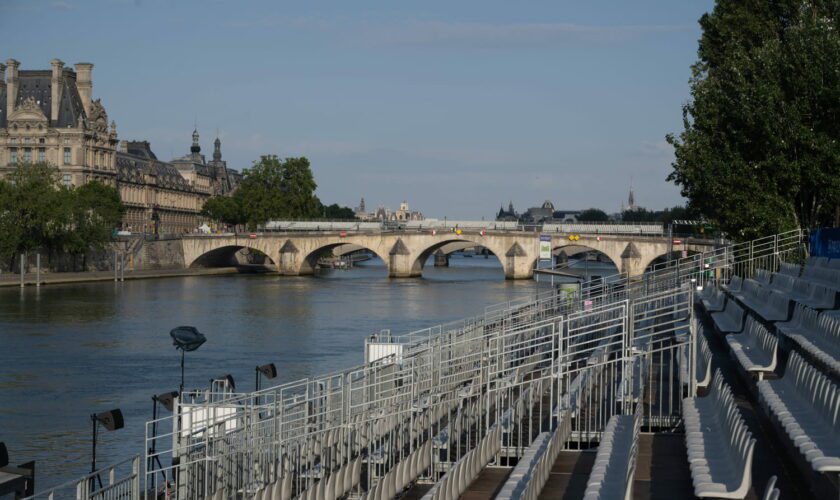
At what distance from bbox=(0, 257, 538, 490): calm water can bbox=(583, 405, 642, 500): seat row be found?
1034 centimetres

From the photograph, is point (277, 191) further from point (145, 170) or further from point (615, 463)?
point (615, 463)

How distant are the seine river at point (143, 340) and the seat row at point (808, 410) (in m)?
12.0

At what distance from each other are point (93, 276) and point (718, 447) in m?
68.7

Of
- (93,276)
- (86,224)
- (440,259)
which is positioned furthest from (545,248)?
(440,259)

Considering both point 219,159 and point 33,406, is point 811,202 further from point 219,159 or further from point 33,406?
point 219,159

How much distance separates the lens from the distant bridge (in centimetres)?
→ 8338

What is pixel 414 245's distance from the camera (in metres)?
90.7

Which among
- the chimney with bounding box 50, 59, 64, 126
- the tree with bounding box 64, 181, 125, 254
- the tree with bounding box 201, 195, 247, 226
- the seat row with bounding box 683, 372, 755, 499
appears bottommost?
the seat row with bounding box 683, 372, 755, 499

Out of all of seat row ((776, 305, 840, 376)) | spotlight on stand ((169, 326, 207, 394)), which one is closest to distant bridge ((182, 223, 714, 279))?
spotlight on stand ((169, 326, 207, 394))

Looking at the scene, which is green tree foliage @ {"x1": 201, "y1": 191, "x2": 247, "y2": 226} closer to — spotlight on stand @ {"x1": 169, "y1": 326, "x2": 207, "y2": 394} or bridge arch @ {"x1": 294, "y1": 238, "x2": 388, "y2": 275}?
bridge arch @ {"x1": 294, "y1": 238, "x2": 388, "y2": 275}

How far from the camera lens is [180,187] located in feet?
440

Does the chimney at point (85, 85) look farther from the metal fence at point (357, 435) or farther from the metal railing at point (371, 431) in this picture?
the metal fence at point (357, 435)

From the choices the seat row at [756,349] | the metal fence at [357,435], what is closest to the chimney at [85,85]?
the metal fence at [357,435]

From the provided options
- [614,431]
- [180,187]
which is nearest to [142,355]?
[614,431]
